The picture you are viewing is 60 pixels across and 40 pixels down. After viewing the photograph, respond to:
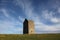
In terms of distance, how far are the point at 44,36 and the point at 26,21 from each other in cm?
2096

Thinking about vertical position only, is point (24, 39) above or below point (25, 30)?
below

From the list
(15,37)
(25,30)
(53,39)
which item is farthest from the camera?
(25,30)

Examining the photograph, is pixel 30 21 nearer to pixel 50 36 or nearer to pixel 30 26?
pixel 30 26

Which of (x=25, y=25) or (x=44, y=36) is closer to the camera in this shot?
(x=44, y=36)

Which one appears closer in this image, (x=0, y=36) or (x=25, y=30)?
(x=0, y=36)

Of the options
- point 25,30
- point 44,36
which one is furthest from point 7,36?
point 25,30

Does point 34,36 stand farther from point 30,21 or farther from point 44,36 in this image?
point 30,21

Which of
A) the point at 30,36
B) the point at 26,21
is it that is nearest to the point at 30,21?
the point at 26,21

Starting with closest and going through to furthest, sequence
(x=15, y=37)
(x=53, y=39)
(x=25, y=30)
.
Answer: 1. (x=53, y=39)
2. (x=15, y=37)
3. (x=25, y=30)

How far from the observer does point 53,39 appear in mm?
17859

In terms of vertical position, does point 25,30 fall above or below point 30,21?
below

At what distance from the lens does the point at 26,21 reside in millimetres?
39875

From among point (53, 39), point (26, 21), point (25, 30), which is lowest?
point (53, 39)

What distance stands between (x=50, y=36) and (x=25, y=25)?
2133cm
